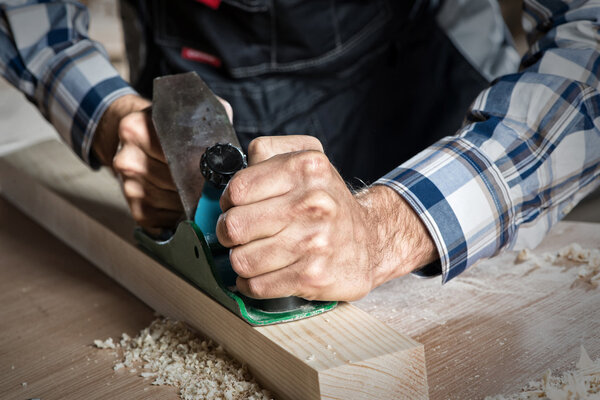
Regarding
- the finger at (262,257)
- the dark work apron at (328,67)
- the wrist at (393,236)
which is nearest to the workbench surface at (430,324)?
the wrist at (393,236)

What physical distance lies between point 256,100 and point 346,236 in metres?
0.96

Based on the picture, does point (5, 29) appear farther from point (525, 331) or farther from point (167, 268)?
point (525, 331)

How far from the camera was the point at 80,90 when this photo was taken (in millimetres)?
1387

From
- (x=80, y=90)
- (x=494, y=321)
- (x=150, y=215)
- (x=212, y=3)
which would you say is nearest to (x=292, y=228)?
(x=494, y=321)

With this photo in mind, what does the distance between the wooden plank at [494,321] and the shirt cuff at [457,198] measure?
0.08 metres

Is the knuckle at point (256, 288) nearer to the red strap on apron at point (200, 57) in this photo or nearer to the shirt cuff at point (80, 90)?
the shirt cuff at point (80, 90)

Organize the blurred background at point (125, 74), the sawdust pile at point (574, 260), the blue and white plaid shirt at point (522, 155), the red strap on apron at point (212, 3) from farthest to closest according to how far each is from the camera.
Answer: the blurred background at point (125, 74) < the red strap on apron at point (212, 3) < the sawdust pile at point (574, 260) < the blue and white plaid shirt at point (522, 155)

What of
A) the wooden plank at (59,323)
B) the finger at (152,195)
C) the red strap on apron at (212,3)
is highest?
the red strap on apron at (212,3)

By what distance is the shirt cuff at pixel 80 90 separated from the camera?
1.37m

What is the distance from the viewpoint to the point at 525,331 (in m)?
0.90

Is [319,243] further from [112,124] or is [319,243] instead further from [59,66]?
[59,66]

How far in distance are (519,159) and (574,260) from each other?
0.28 metres

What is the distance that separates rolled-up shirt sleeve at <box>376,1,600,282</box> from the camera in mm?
929

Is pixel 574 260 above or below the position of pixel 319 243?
below
